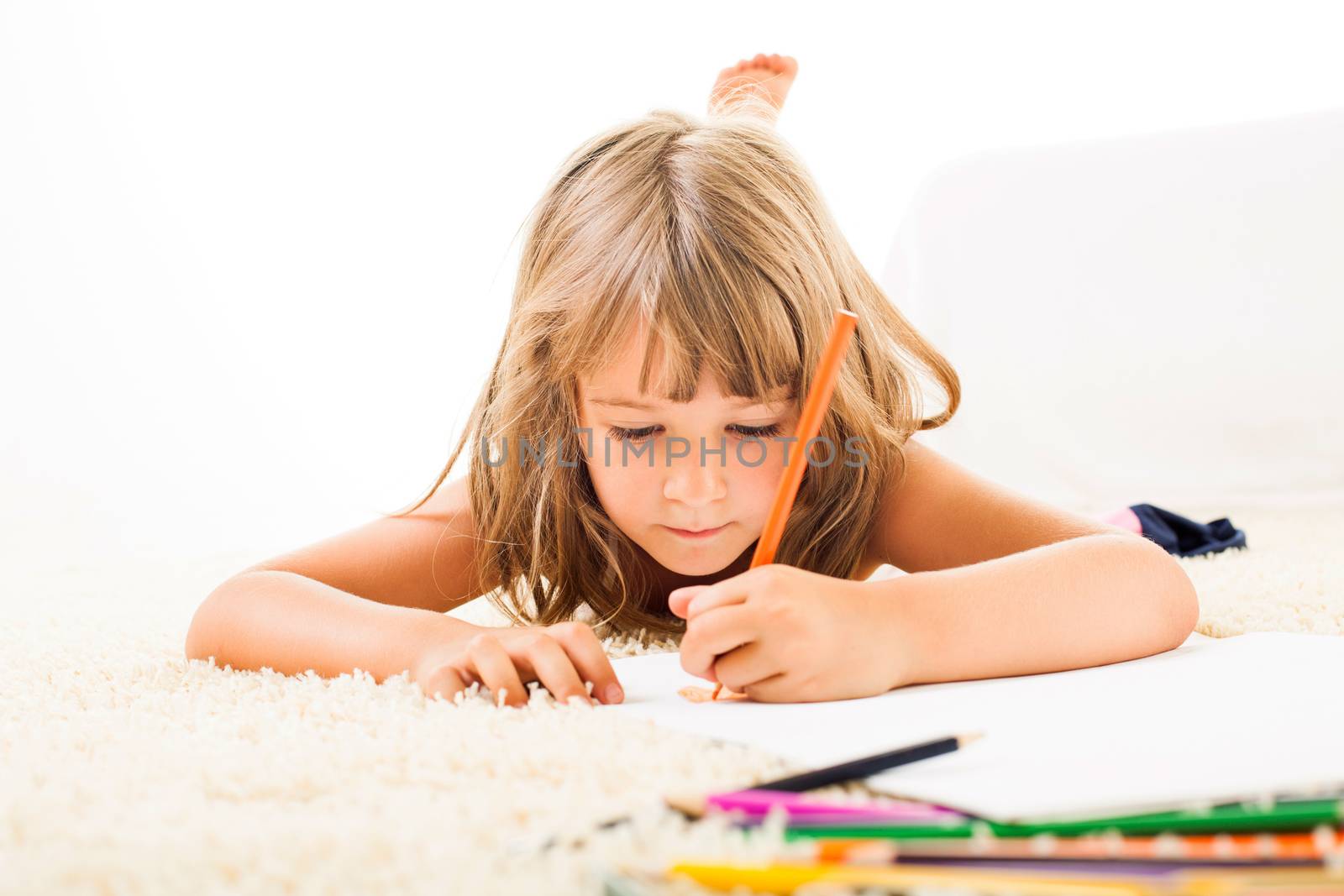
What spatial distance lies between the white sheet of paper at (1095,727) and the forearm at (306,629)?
5.6 inches

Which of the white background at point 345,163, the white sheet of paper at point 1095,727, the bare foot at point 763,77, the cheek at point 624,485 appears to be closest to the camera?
the white sheet of paper at point 1095,727

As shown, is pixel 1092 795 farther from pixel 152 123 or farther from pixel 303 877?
pixel 152 123

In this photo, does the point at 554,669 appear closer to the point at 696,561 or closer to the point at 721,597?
the point at 721,597

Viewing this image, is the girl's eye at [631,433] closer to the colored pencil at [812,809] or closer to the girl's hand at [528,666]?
the girl's hand at [528,666]

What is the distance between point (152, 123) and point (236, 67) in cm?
19

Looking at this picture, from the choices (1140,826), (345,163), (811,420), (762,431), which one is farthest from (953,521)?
(345,163)

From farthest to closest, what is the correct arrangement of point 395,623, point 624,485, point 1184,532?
point 1184,532
point 624,485
point 395,623

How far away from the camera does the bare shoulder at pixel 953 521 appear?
2.87 ft

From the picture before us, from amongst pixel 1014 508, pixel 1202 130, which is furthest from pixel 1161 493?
pixel 1014 508

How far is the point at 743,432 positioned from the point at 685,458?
0.15 feet

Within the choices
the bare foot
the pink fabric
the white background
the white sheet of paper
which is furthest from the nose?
the white background

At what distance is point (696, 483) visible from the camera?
2.62 ft

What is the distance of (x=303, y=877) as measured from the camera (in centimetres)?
38

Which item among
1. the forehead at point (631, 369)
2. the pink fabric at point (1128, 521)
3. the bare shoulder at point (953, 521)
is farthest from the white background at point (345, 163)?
the forehead at point (631, 369)
